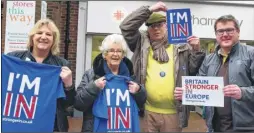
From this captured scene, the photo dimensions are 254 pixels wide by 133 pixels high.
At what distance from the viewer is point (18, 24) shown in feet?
24.9

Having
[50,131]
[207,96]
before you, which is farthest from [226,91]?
[50,131]

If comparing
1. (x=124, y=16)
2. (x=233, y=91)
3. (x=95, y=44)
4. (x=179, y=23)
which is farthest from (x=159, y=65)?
(x=95, y=44)

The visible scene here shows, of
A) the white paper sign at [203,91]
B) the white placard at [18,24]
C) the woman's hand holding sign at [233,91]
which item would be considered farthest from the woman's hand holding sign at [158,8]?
the white placard at [18,24]

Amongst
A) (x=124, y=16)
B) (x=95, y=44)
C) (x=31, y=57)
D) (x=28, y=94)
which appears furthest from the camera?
(x=95, y=44)

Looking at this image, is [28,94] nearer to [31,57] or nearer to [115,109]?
[31,57]

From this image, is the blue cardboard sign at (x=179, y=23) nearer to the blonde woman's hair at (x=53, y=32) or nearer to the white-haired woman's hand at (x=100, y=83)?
the white-haired woman's hand at (x=100, y=83)

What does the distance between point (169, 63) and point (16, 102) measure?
1567mm

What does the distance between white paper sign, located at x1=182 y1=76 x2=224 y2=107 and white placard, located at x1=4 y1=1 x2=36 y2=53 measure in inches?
168

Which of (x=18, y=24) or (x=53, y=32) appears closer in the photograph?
(x=53, y=32)

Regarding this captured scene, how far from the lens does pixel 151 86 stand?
432 centimetres

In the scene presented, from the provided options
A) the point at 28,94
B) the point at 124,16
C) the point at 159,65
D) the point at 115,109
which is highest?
the point at 124,16

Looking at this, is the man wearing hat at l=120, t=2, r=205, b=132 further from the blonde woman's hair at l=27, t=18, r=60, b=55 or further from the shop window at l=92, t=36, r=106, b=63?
the shop window at l=92, t=36, r=106, b=63

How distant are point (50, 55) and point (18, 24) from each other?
382cm

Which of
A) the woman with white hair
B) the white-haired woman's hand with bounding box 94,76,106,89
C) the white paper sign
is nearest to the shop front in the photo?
the woman with white hair
